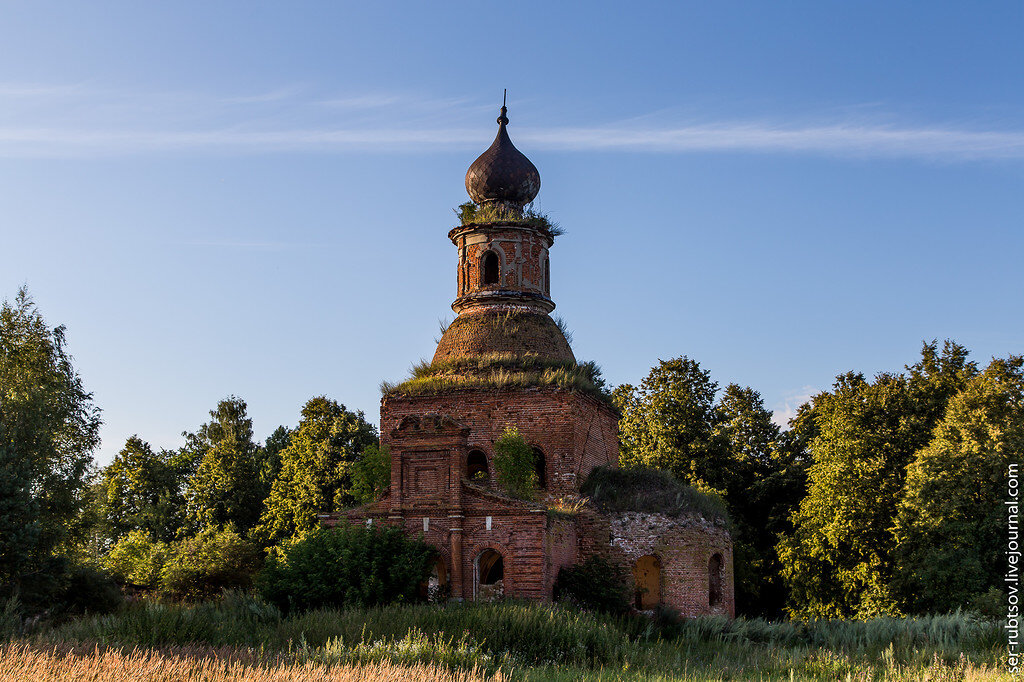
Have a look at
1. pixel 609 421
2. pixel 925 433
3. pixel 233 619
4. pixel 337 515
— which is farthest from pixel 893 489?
pixel 233 619

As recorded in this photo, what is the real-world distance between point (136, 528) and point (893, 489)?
26.4 m

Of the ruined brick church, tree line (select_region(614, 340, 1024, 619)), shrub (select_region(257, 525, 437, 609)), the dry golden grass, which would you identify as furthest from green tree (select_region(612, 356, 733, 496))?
the dry golden grass

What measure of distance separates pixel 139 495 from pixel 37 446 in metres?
15.9

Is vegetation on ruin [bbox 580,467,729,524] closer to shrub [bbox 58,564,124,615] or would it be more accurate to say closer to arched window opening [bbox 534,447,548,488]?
arched window opening [bbox 534,447,548,488]

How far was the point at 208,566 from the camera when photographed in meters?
34.1

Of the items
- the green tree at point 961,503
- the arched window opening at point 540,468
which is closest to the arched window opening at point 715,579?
the arched window opening at point 540,468

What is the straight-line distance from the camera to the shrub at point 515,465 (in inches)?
962

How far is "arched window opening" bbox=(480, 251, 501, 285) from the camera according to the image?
1105 inches

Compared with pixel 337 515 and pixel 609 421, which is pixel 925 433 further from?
pixel 337 515

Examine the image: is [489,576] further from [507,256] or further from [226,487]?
[226,487]

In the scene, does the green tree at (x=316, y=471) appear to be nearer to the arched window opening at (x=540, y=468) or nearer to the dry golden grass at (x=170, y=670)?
the arched window opening at (x=540, y=468)

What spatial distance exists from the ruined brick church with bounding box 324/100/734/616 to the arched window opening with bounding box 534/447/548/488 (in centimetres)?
3

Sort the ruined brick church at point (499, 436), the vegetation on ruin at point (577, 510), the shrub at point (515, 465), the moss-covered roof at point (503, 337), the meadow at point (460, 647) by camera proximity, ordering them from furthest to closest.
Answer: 1. the moss-covered roof at point (503, 337)
2. the shrub at point (515, 465)
3. the ruined brick church at point (499, 436)
4. the vegetation on ruin at point (577, 510)
5. the meadow at point (460, 647)

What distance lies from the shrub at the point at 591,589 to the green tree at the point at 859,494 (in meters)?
10.5
